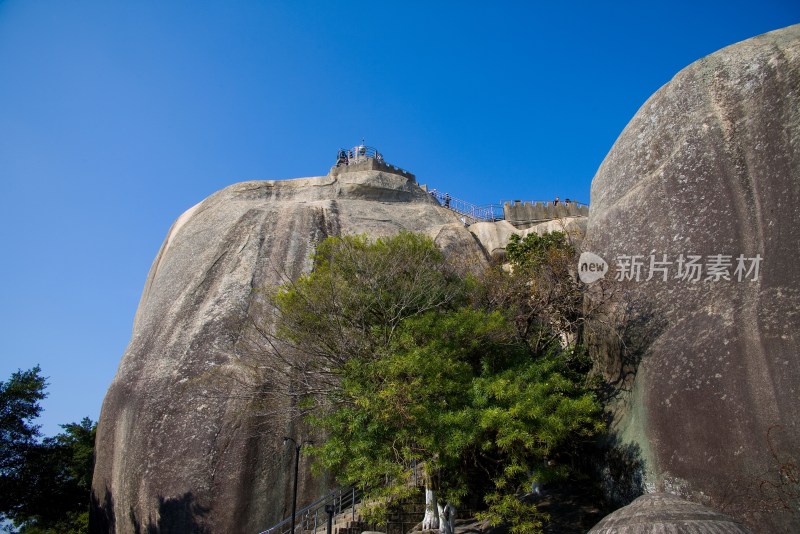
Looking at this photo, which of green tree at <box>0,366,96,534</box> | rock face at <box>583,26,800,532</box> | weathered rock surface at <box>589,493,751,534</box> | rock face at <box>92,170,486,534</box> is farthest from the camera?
green tree at <box>0,366,96,534</box>

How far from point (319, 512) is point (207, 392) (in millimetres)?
4198

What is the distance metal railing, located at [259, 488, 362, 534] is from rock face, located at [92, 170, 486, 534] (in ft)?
1.00

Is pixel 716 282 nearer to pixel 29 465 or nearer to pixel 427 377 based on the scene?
pixel 427 377

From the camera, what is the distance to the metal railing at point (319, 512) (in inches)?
575

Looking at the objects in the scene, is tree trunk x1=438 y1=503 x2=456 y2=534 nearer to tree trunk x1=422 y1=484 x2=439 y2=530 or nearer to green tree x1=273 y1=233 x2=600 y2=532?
tree trunk x1=422 y1=484 x2=439 y2=530

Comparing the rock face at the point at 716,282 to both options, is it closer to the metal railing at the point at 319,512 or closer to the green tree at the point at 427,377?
the green tree at the point at 427,377

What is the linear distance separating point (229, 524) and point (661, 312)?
10.9m

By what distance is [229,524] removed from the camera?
14.4 meters

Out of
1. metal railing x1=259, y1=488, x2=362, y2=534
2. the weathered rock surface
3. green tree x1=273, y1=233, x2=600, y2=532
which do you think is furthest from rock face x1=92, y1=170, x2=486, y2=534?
the weathered rock surface

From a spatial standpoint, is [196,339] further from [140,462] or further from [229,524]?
[229,524]

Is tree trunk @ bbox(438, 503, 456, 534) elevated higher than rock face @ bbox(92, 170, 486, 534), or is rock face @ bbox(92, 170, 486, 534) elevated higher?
rock face @ bbox(92, 170, 486, 534)

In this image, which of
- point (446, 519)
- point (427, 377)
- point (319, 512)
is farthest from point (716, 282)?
point (319, 512)

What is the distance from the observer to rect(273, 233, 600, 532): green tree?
11.8 meters

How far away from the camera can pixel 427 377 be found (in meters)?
12.6
